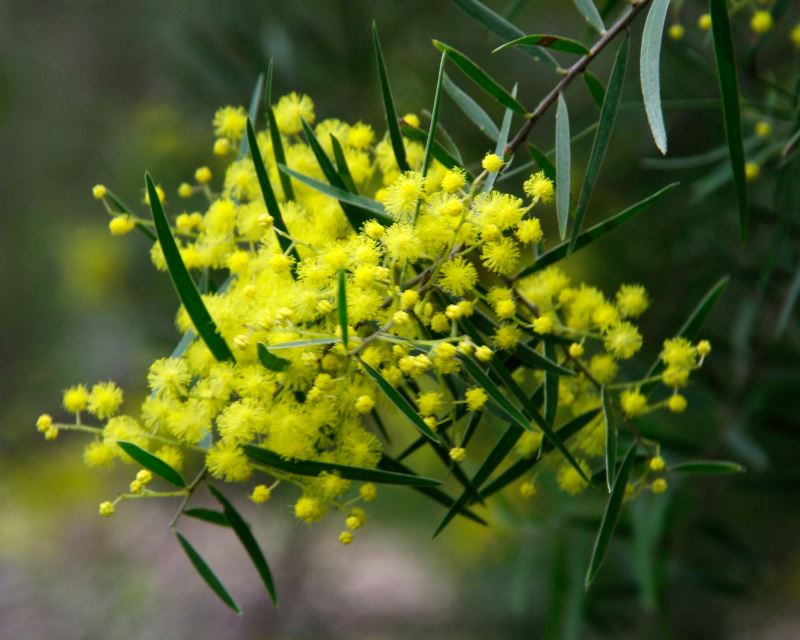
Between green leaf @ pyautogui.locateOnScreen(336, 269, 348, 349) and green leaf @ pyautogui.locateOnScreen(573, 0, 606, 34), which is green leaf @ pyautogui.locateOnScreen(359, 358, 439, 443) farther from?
green leaf @ pyautogui.locateOnScreen(573, 0, 606, 34)

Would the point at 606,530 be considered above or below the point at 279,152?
below

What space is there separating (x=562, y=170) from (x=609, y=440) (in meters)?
0.22

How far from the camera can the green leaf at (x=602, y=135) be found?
0.68m

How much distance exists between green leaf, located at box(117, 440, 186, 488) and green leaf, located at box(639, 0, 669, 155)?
1.49 ft

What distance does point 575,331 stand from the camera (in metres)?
0.75

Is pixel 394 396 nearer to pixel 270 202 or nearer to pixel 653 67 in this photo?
pixel 270 202

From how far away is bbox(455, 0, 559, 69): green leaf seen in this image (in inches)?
30.5

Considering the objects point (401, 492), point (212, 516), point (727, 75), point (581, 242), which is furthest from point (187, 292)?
point (401, 492)

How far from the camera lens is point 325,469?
70 cm

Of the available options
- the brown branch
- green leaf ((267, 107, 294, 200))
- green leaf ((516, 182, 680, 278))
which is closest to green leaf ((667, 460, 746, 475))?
green leaf ((516, 182, 680, 278))

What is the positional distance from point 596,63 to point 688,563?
1.04 meters

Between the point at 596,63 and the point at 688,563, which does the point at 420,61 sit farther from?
the point at 688,563

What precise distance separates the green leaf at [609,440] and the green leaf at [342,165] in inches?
11.4

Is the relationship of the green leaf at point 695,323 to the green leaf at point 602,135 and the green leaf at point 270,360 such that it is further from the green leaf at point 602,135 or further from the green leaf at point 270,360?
the green leaf at point 270,360
